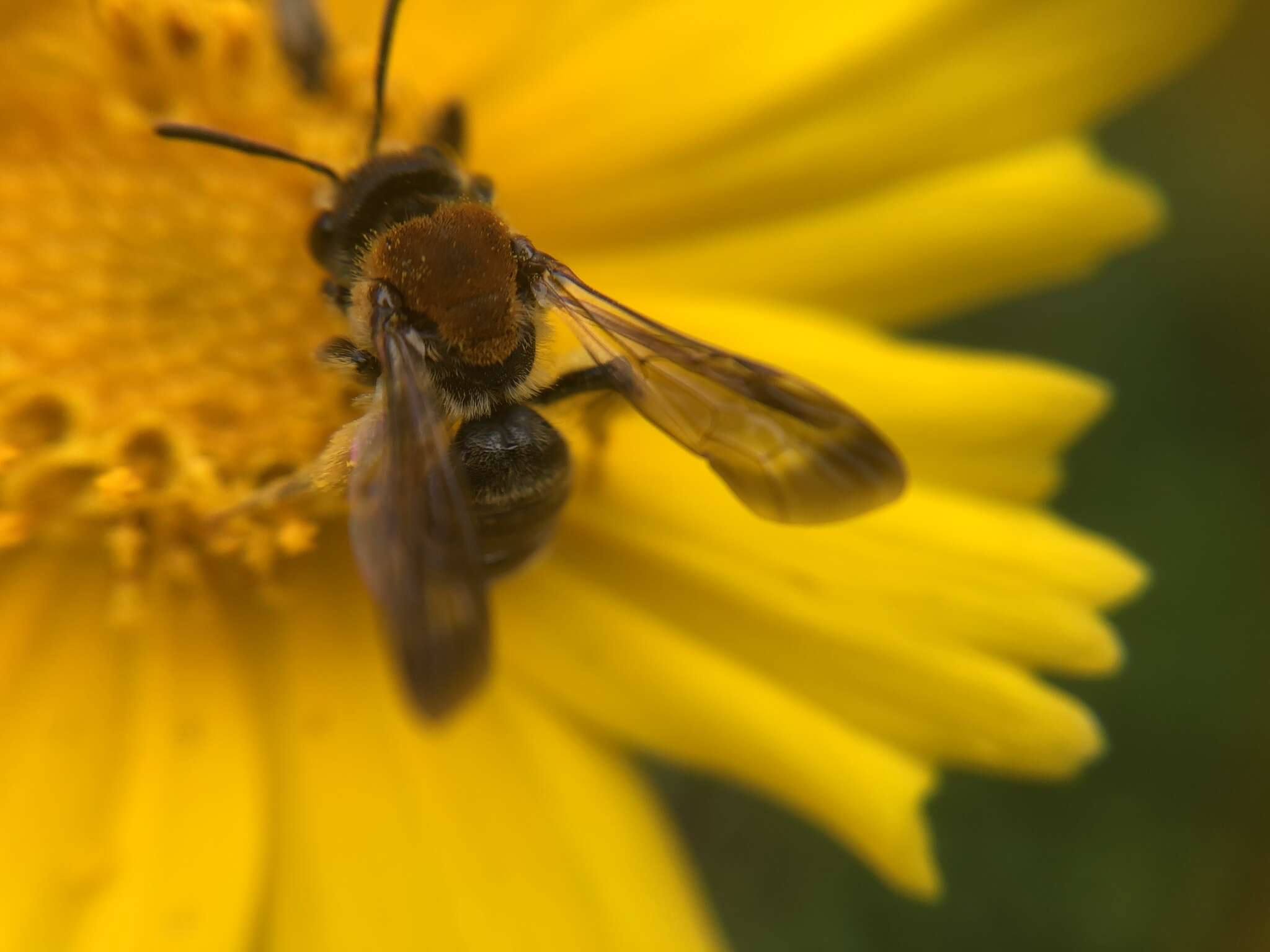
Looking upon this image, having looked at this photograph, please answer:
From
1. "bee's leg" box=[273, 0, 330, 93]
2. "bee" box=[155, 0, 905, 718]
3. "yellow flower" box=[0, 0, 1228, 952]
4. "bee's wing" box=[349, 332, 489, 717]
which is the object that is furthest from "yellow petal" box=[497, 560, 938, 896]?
"bee's leg" box=[273, 0, 330, 93]

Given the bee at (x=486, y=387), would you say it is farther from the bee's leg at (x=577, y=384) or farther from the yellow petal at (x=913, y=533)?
the yellow petal at (x=913, y=533)

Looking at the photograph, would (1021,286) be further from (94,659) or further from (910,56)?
(94,659)

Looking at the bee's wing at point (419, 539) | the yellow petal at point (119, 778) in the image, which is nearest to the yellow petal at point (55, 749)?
the yellow petal at point (119, 778)

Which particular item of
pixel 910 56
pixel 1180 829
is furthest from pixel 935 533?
pixel 1180 829

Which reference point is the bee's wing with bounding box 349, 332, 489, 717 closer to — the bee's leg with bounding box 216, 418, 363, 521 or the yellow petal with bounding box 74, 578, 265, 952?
the bee's leg with bounding box 216, 418, 363, 521

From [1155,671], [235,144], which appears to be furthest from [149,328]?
[1155,671]

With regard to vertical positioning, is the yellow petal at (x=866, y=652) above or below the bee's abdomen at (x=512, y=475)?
below

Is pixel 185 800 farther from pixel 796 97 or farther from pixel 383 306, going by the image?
pixel 796 97

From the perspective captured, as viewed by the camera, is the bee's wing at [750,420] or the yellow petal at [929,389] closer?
the bee's wing at [750,420]

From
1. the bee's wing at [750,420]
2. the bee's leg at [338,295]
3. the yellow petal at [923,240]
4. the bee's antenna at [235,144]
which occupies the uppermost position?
the yellow petal at [923,240]
